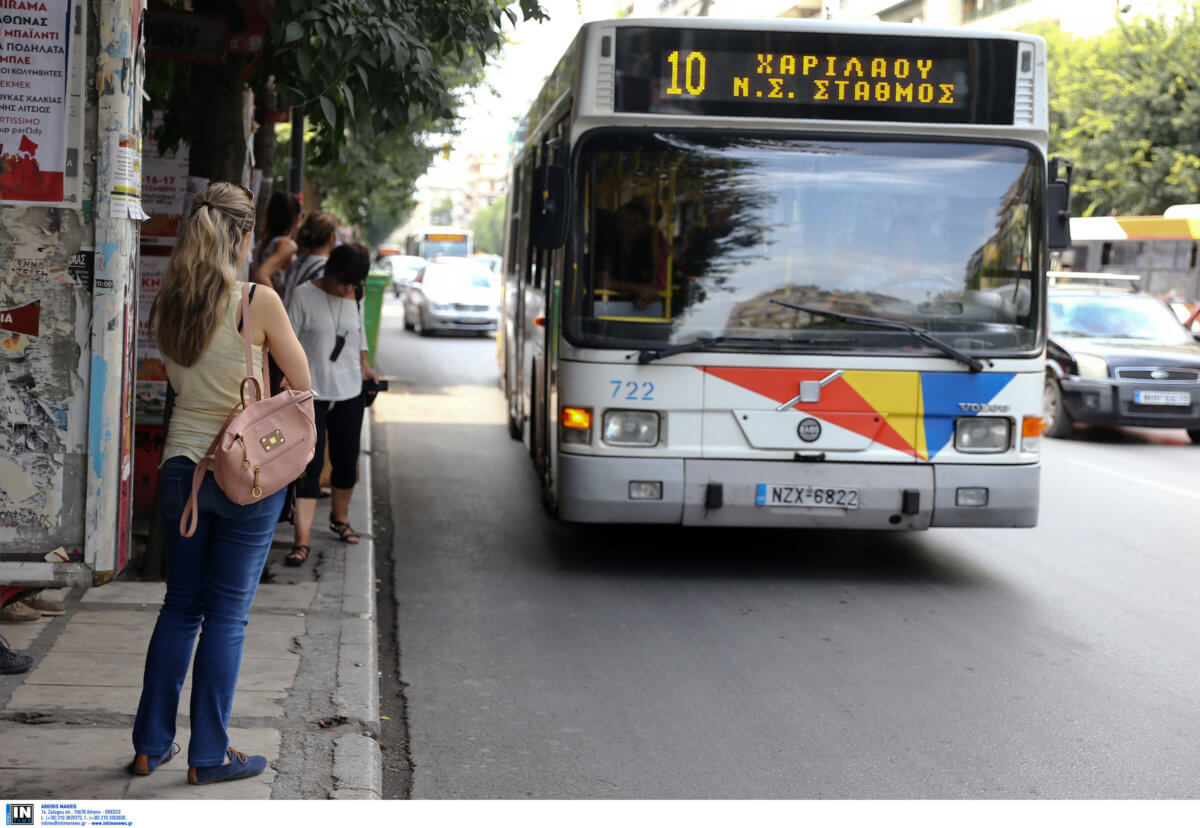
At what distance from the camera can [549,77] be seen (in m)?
9.74

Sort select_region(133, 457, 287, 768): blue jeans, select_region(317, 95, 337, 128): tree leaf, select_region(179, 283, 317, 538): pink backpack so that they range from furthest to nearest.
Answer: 1. select_region(317, 95, 337, 128): tree leaf
2. select_region(133, 457, 287, 768): blue jeans
3. select_region(179, 283, 317, 538): pink backpack

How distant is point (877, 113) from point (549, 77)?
2998 millimetres

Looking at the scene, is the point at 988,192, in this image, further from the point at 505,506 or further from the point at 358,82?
the point at 505,506

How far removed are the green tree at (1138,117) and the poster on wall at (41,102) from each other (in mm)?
30661

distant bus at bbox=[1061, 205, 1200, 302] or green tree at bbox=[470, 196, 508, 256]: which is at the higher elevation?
green tree at bbox=[470, 196, 508, 256]

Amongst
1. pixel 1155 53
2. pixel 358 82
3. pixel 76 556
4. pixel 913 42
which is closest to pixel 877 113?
pixel 913 42

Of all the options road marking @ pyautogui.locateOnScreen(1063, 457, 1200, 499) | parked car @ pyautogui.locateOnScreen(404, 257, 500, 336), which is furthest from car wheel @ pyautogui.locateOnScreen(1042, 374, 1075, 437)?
parked car @ pyautogui.locateOnScreen(404, 257, 500, 336)

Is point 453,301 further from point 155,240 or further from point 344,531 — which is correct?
point 344,531

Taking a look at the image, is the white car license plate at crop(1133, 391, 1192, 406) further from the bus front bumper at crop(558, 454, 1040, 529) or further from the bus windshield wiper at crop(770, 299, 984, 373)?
the bus windshield wiper at crop(770, 299, 984, 373)

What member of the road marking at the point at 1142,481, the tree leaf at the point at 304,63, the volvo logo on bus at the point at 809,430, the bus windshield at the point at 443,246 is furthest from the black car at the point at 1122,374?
the bus windshield at the point at 443,246

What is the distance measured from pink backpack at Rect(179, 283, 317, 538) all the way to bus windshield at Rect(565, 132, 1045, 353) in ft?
11.1

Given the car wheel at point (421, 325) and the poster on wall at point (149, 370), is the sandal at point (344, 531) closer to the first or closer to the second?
the poster on wall at point (149, 370)

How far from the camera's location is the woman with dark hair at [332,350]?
743cm

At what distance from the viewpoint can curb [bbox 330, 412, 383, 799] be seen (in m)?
4.41
